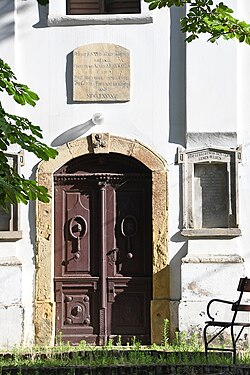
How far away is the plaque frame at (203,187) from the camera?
13828 millimetres

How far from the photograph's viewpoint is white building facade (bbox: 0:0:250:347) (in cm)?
1384

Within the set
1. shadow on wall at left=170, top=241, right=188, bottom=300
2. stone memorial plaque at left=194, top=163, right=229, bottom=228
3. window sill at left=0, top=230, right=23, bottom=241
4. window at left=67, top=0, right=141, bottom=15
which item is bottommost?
shadow on wall at left=170, top=241, right=188, bottom=300

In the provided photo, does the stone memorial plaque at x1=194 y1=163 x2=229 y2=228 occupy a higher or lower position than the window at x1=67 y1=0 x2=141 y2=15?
lower

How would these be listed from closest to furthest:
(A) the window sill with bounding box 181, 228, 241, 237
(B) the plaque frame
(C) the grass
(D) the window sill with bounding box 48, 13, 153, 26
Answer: (C) the grass < (A) the window sill with bounding box 181, 228, 241, 237 < (B) the plaque frame < (D) the window sill with bounding box 48, 13, 153, 26

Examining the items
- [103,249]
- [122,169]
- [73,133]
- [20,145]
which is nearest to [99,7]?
[73,133]

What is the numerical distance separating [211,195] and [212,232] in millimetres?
524

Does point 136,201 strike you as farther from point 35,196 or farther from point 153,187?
point 35,196

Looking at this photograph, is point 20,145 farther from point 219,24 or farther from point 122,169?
point 122,169

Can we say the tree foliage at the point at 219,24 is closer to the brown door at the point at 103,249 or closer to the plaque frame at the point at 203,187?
the plaque frame at the point at 203,187

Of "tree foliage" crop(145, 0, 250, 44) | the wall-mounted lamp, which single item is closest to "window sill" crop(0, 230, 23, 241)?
the wall-mounted lamp

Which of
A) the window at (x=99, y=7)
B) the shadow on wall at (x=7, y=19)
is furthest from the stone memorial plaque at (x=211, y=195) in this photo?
the shadow on wall at (x=7, y=19)

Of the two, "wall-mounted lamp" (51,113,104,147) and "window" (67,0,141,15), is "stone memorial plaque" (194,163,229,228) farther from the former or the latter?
"window" (67,0,141,15)

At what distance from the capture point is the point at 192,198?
13898 millimetres

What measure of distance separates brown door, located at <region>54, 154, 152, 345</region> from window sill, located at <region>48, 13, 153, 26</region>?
1708 mm
